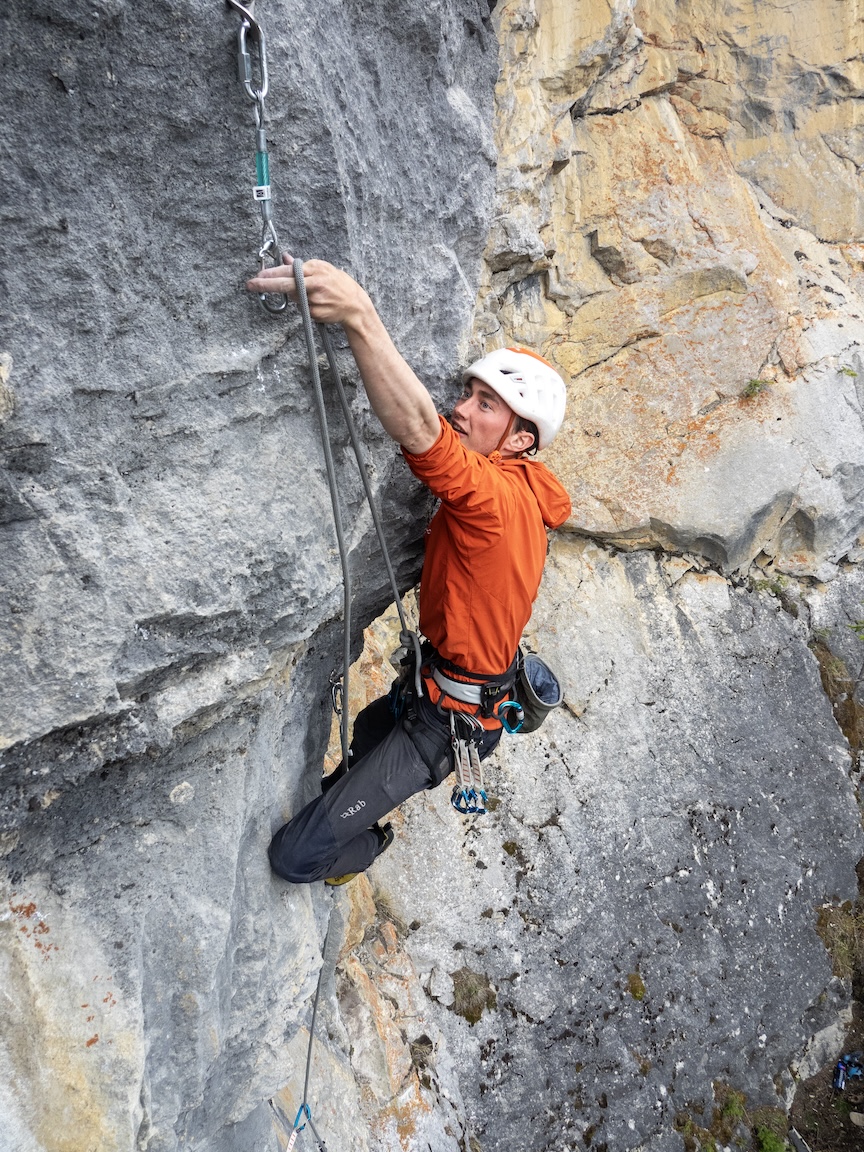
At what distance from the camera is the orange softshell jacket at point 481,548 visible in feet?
8.86

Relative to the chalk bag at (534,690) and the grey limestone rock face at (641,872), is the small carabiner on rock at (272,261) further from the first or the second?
the grey limestone rock face at (641,872)

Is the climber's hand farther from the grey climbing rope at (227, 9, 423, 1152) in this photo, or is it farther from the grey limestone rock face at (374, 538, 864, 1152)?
the grey limestone rock face at (374, 538, 864, 1152)

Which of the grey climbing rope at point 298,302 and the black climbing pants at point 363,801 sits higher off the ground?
the grey climbing rope at point 298,302

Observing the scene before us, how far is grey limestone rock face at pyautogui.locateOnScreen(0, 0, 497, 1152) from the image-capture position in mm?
1909

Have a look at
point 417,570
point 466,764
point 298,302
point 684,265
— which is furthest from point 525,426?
point 684,265

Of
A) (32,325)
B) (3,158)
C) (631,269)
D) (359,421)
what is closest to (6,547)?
(32,325)

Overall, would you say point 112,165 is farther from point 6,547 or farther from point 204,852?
point 204,852

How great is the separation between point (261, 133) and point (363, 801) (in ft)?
7.98

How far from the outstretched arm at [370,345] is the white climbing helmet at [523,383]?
64 centimetres

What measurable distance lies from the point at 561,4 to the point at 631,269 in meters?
2.02

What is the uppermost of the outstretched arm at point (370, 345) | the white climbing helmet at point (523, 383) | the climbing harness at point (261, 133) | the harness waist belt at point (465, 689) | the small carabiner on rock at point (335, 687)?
the climbing harness at point (261, 133)

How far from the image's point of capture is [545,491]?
3.25m

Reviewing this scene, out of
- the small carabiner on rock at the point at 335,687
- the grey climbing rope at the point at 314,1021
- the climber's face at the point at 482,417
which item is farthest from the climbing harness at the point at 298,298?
the grey climbing rope at the point at 314,1021

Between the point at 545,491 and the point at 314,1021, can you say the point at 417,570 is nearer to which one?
the point at 545,491
